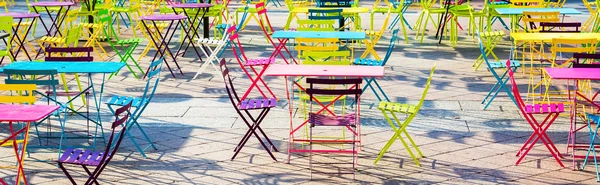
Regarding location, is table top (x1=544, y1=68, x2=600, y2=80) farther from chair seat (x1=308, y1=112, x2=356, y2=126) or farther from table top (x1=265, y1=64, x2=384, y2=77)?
chair seat (x1=308, y1=112, x2=356, y2=126)

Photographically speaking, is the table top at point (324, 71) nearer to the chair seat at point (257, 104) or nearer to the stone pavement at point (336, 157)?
the chair seat at point (257, 104)

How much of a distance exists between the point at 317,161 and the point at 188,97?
2760 millimetres

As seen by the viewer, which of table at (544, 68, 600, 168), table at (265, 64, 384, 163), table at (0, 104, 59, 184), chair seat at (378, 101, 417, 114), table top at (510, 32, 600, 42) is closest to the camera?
table at (0, 104, 59, 184)

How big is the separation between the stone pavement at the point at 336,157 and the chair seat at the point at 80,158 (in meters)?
0.55

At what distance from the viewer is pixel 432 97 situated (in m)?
9.11

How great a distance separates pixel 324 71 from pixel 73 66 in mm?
1995

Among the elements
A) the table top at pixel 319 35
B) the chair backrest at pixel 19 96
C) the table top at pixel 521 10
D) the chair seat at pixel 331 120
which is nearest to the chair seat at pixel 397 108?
the chair seat at pixel 331 120

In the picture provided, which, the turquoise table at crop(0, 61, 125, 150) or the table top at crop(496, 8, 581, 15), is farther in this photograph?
the table top at crop(496, 8, 581, 15)

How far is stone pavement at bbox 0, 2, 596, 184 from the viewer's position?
20.6 feet

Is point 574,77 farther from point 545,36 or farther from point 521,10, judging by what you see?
point 521,10

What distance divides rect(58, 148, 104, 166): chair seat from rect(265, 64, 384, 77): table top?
1535 millimetres

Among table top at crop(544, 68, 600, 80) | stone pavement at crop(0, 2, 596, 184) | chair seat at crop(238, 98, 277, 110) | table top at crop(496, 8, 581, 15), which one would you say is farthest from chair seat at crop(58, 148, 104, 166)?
table top at crop(496, 8, 581, 15)

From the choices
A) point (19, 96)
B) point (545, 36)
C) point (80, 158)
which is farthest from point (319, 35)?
point (80, 158)

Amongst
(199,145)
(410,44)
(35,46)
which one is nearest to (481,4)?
(410,44)
